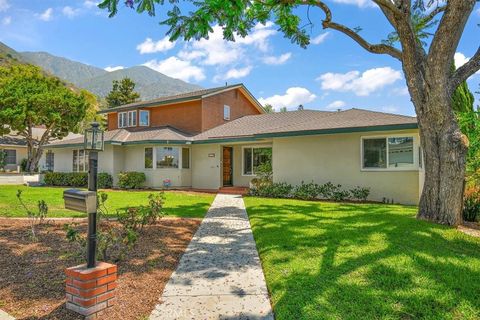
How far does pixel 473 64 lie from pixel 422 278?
20.0 feet

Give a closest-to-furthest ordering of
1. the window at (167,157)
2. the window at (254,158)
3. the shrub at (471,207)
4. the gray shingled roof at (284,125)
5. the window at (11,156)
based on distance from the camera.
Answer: the shrub at (471,207) < the gray shingled roof at (284,125) < the window at (254,158) < the window at (167,157) < the window at (11,156)

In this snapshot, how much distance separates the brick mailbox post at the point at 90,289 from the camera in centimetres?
325

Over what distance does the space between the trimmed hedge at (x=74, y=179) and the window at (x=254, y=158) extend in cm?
794

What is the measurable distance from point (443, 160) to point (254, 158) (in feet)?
37.6

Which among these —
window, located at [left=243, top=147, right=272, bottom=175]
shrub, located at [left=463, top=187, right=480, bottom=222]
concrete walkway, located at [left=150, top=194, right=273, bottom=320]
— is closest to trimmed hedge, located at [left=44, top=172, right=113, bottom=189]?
window, located at [left=243, top=147, right=272, bottom=175]

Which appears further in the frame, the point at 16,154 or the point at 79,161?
the point at 16,154

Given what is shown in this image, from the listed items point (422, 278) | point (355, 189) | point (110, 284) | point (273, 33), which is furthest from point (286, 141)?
point (110, 284)

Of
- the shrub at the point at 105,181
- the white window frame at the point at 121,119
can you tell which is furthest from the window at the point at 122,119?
the shrub at the point at 105,181

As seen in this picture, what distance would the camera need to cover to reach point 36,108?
87.2 ft

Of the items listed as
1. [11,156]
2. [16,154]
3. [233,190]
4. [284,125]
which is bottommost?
[233,190]

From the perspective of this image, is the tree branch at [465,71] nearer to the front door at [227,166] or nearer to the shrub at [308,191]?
the shrub at [308,191]

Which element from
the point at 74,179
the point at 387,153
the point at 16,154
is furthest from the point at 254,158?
the point at 16,154

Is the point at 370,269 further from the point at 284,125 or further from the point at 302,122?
the point at 284,125

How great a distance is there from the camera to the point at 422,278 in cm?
419
